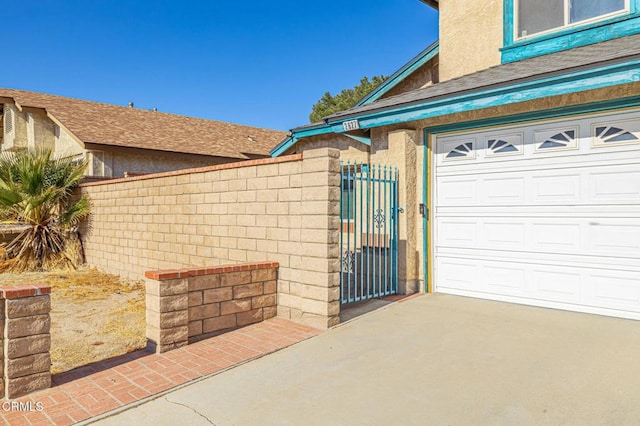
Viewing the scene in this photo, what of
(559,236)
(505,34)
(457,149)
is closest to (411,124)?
(457,149)

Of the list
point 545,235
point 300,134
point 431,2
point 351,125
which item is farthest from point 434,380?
point 431,2

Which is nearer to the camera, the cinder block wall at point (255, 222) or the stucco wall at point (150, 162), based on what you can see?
the cinder block wall at point (255, 222)

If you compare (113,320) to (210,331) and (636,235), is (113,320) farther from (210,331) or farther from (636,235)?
(636,235)

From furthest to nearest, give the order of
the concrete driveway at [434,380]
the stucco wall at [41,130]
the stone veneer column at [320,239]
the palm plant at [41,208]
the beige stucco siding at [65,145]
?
1. the stucco wall at [41,130]
2. the beige stucco siding at [65,145]
3. the palm plant at [41,208]
4. the stone veneer column at [320,239]
5. the concrete driveway at [434,380]

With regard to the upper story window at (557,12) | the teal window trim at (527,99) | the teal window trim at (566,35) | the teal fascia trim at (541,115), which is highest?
the upper story window at (557,12)

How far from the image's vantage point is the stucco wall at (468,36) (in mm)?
7762

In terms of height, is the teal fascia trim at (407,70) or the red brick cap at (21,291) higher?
the teal fascia trim at (407,70)

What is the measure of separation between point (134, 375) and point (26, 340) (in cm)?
98

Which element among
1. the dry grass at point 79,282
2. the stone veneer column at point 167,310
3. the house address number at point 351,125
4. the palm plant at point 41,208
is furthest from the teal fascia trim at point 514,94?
the palm plant at point 41,208

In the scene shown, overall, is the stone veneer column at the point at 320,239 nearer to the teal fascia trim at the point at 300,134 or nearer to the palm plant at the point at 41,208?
the teal fascia trim at the point at 300,134

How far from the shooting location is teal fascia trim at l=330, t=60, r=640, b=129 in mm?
4953

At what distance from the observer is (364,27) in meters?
20.8

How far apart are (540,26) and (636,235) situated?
387 centimetres

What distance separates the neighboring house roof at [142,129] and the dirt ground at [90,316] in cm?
613
